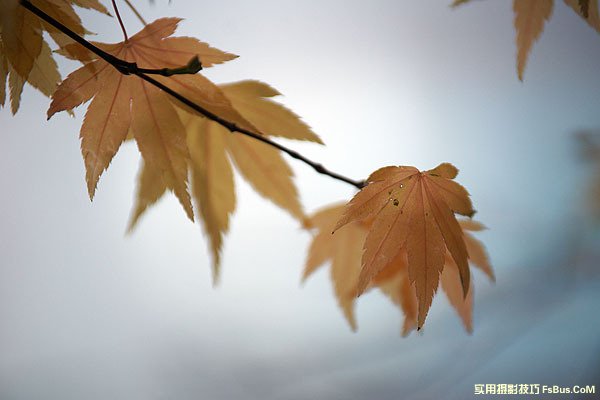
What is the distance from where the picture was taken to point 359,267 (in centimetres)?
67

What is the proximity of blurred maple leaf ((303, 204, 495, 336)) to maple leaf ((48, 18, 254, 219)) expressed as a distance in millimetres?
272

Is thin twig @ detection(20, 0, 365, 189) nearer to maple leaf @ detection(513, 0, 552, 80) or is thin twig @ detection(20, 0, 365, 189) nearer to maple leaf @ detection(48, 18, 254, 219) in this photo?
maple leaf @ detection(48, 18, 254, 219)

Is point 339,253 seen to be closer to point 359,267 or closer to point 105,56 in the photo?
point 359,267

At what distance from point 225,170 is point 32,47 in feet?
0.94

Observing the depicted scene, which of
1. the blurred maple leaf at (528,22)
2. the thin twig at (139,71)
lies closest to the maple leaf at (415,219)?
the thin twig at (139,71)

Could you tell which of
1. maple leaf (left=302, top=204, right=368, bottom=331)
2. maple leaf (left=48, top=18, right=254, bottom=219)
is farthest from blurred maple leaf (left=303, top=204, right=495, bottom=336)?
maple leaf (left=48, top=18, right=254, bottom=219)

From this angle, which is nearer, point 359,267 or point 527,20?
point 527,20

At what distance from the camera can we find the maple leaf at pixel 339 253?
683 mm

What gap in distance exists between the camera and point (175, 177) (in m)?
0.40

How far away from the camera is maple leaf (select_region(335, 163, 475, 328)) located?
382mm

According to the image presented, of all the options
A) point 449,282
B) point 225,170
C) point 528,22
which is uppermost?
point 528,22

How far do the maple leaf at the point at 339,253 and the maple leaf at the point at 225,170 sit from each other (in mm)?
101

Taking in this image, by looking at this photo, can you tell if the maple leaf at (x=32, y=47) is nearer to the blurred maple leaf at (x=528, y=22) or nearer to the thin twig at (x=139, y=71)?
the thin twig at (x=139, y=71)

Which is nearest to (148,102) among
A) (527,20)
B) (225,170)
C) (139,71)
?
(139,71)
